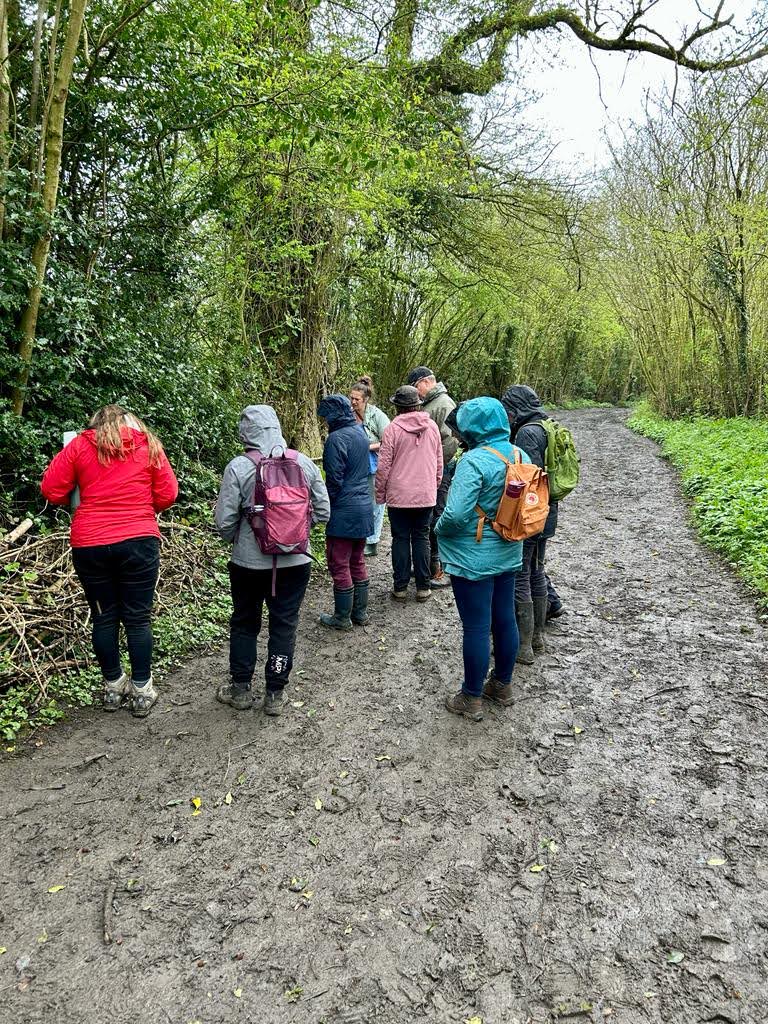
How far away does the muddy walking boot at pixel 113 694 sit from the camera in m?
3.91

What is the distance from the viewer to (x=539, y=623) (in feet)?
16.0

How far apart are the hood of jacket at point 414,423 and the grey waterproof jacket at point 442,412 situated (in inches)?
26.7

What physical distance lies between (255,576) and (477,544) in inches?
52.3

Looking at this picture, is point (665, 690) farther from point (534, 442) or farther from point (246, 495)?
point (246, 495)

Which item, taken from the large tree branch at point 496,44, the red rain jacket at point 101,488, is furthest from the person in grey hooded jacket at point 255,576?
the large tree branch at point 496,44

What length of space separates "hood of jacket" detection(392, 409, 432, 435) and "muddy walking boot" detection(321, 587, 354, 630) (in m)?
1.49

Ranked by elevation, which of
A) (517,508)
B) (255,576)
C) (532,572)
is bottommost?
(532,572)

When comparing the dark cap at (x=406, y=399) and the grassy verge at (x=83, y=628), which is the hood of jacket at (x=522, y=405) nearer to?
the dark cap at (x=406, y=399)

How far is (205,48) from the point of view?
5289 millimetres

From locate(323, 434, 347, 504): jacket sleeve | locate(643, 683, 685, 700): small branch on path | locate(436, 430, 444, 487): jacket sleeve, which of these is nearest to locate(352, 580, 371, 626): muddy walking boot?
locate(323, 434, 347, 504): jacket sleeve

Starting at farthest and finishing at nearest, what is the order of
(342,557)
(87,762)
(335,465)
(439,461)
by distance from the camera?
(439,461)
(342,557)
(335,465)
(87,762)

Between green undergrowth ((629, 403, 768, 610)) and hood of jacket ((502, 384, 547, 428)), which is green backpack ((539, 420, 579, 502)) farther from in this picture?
green undergrowth ((629, 403, 768, 610))

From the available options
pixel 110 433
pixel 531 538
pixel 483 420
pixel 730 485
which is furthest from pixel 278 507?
pixel 730 485

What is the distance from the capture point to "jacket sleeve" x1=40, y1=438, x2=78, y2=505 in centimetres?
353
